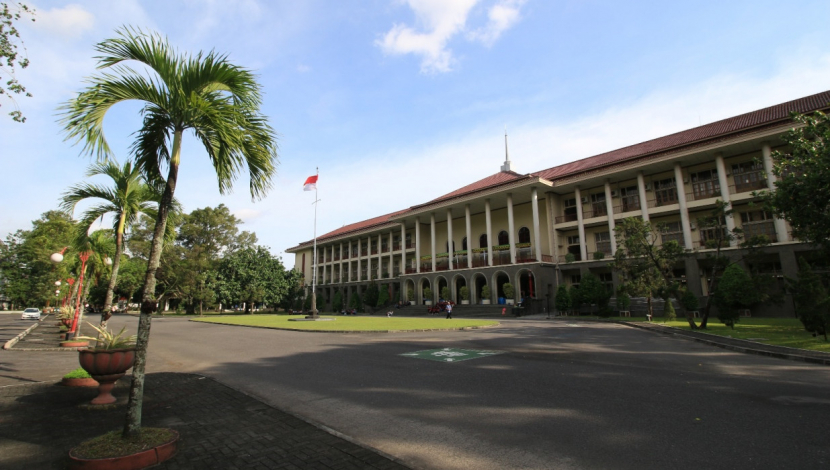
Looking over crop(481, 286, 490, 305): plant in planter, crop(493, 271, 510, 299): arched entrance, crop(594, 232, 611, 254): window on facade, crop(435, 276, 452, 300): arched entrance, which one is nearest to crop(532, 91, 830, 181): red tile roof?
crop(594, 232, 611, 254): window on facade

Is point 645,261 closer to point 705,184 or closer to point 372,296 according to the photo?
point 705,184

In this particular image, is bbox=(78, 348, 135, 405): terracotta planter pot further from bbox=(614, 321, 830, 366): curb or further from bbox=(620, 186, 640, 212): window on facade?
bbox=(620, 186, 640, 212): window on facade

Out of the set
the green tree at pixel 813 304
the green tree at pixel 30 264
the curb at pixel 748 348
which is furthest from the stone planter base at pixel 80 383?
the green tree at pixel 30 264

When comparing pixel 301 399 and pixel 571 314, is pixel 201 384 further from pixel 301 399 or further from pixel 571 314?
pixel 571 314

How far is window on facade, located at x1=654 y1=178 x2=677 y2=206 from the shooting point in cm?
3158

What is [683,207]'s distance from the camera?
2981 cm

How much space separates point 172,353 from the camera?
12.6m

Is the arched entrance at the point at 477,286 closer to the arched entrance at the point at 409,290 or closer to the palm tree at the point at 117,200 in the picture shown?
the arched entrance at the point at 409,290

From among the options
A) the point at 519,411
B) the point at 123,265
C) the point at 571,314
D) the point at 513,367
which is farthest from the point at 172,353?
the point at 123,265

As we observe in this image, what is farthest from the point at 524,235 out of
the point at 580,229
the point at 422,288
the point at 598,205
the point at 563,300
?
the point at 422,288

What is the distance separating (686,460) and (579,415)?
1.52 meters

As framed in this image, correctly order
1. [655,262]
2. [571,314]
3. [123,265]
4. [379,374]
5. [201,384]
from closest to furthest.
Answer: [201,384], [379,374], [655,262], [571,314], [123,265]

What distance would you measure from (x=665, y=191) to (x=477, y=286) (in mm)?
18030

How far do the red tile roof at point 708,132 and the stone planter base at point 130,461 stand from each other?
3415cm
